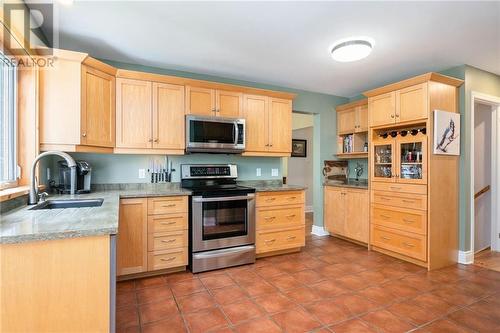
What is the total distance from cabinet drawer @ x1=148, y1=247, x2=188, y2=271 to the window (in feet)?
4.59

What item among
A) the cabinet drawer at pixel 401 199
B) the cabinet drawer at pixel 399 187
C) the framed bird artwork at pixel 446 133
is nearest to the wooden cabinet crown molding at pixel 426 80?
the framed bird artwork at pixel 446 133

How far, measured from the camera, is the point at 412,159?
3.29 m

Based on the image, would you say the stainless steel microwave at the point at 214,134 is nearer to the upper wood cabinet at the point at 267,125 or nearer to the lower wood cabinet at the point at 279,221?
the upper wood cabinet at the point at 267,125

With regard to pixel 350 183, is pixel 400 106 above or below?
above

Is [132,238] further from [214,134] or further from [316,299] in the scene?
[316,299]

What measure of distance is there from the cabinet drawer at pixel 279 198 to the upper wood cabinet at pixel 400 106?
1460 millimetres

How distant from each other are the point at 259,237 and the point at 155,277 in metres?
1.28

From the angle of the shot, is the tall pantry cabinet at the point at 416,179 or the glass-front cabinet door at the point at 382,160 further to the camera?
the glass-front cabinet door at the point at 382,160

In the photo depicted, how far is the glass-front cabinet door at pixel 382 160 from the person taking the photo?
355 cm

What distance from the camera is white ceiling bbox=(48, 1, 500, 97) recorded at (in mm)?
2145

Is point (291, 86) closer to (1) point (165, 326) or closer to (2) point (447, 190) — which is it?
(2) point (447, 190)

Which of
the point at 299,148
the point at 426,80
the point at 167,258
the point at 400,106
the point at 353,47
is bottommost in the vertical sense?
the point at 167,258

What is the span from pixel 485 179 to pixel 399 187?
157 centimetres

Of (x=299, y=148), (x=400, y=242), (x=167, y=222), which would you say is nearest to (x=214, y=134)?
(x=167, y=222)
